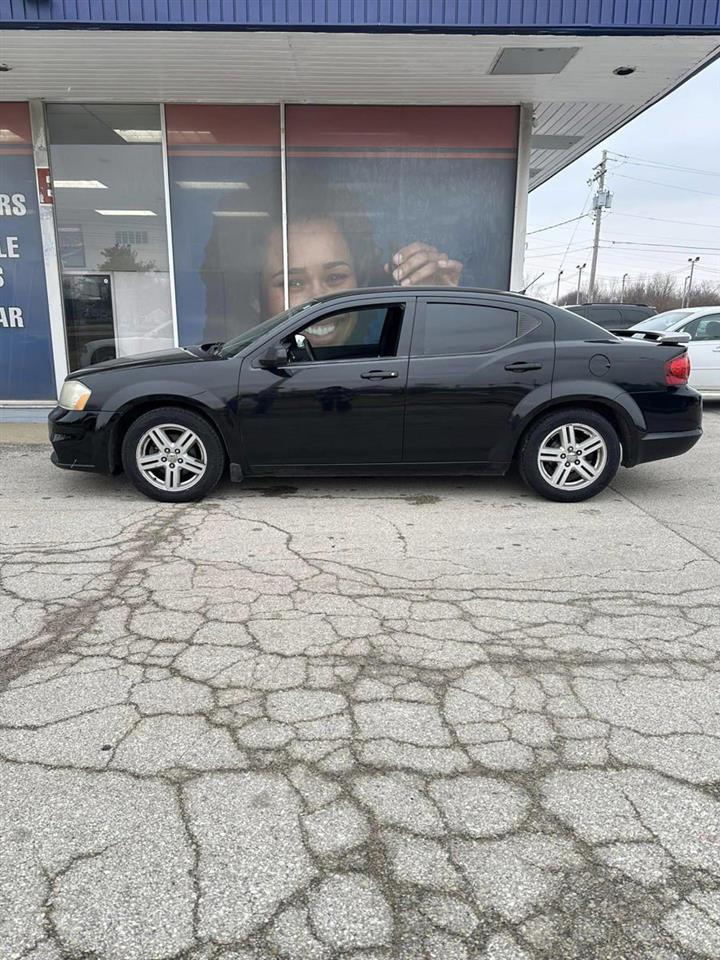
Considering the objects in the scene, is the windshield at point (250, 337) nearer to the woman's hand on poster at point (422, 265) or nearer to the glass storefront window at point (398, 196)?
the glass storefront window at point (398, 196)

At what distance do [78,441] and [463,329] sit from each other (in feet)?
10.4

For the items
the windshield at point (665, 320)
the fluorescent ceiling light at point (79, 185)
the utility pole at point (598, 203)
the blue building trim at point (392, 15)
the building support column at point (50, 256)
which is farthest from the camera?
the utility pole at point (598, 203)

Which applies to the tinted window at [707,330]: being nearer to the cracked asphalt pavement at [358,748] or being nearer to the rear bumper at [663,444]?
the rear bumper at [663,444]

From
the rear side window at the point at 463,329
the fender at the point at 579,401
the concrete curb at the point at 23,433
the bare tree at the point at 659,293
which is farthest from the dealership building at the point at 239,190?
the bare tree at the point at 659,293

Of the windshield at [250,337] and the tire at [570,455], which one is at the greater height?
the windshield at [250,337]

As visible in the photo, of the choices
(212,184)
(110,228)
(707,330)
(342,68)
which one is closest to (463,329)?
(342,68)

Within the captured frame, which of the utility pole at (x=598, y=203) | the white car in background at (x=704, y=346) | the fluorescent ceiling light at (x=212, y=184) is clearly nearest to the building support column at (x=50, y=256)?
the fluorescent ceiling light at (x=212, y=184)

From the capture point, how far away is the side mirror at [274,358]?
17.2 feet

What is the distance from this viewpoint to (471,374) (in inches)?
212

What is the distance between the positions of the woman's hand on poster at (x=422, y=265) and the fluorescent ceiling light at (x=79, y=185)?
4.07 metres

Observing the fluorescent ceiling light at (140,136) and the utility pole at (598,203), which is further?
the utility pole at (598,203)

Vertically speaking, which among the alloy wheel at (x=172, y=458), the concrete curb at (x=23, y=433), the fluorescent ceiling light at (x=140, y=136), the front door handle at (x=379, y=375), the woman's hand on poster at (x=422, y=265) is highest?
the fluorescent ceiling light at (x=140, y=136)

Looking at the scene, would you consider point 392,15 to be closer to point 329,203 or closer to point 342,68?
point 342,68

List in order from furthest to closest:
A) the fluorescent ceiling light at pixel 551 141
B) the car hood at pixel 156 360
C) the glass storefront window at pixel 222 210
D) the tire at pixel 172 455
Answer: the fluorescent ceiling light at pixel 551 141, the glass storefront window at pixel 222 210, the car hood at pixel 156 360, the tire at pixel 172 455
